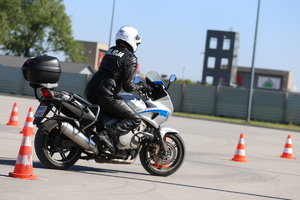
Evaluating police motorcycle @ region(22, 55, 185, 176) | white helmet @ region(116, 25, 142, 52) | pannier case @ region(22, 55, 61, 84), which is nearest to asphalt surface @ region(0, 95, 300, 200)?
police motorcycle @ region(22, 55, 185, 176)

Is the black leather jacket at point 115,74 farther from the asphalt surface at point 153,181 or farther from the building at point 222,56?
the building at point 222,56

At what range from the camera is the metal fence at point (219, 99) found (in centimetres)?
4072

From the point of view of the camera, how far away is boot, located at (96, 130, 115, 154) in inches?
342

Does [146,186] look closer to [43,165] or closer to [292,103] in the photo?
[43,165]

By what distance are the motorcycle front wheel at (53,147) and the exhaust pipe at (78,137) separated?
12cm

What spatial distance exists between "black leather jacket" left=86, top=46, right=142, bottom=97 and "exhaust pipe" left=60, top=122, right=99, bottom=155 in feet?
→ 2.37

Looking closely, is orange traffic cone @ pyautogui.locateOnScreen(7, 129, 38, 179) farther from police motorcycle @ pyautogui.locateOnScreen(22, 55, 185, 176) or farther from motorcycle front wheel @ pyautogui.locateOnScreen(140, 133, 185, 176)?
motorcycle front wheel @ pyautogui.locateOnScreen(140, 133, 185, 176)

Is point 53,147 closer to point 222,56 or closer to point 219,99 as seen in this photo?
point 219,99

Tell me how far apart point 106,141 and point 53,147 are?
2.50 ft

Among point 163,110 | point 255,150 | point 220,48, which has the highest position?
point 220,48

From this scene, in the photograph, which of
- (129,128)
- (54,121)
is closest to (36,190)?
(54,121)

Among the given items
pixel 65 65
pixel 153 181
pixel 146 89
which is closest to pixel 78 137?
pixel 153 181

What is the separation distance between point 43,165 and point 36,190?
2.15 meters

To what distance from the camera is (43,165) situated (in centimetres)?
897
